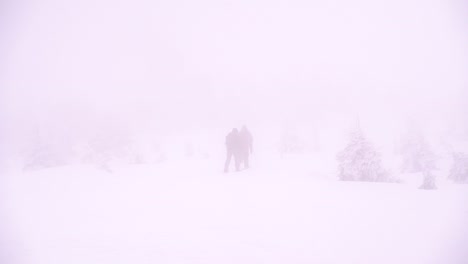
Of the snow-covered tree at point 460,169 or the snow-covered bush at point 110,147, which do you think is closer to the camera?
the snow-covered tree at point 460,169

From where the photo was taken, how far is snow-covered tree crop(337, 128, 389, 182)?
12266mm

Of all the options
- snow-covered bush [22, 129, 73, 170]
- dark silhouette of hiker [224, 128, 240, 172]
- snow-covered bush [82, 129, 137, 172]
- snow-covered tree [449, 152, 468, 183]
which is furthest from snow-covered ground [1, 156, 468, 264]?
snow-covered bush [82, 129, 137, 172]

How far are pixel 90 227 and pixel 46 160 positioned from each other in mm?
26906

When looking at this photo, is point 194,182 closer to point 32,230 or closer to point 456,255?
point 32,230

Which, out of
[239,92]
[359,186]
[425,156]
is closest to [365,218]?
[359,186]

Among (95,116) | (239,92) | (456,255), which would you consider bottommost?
(456,255)

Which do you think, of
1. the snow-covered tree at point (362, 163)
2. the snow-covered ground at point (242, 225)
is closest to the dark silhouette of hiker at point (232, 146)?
the snow-covered ground at point (242, 225)

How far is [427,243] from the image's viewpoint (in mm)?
5312

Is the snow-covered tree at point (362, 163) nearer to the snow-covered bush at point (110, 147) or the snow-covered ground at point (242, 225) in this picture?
the snow-covered ground at point (242, 225)

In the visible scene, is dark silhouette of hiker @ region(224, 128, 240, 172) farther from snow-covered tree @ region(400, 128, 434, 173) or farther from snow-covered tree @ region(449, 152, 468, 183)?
snow-covered tree @ region(400, 128, 434, 173)

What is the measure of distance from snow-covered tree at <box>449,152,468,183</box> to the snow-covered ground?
5780 mm

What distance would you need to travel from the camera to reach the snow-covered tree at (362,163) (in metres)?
12.3

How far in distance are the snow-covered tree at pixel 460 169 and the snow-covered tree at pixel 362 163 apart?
16.6 ft

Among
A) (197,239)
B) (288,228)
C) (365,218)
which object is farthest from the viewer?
(365,218)
